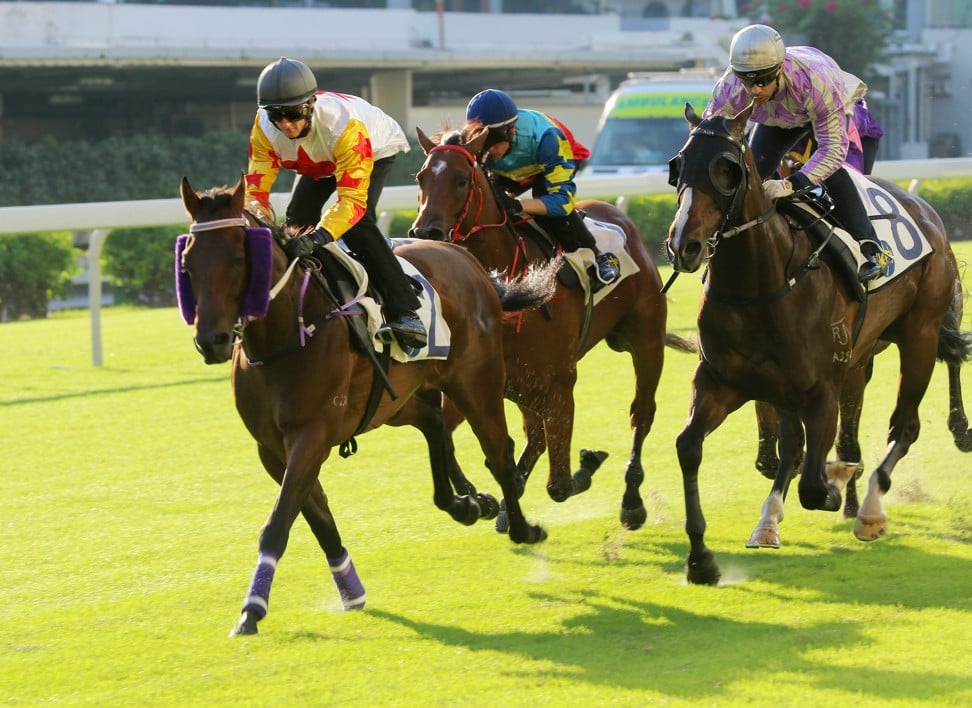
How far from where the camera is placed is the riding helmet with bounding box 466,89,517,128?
6.75 m

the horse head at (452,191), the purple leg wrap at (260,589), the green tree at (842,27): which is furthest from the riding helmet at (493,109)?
the green tree at (842,27)

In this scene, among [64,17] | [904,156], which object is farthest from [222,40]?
[904,156]

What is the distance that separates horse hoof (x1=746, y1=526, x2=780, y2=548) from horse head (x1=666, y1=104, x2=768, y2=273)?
3.66 feet

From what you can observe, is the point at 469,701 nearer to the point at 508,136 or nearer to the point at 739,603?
the point at 739,603

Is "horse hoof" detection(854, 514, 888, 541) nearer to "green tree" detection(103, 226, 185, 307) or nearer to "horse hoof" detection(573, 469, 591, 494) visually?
"horse hoof" detection(573, 469, 591, 494)

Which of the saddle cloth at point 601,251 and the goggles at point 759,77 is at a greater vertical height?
the goggles at point 759,77

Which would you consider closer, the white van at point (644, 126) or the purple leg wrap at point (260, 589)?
the purple leg wrap at point (260, 589)

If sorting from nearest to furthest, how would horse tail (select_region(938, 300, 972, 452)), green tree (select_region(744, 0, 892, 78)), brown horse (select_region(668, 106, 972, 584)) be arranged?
brown horse (select_region(668, 106, 972, 584)), horse tail (select_region(938, 300, 972, 452)), green tree (select_region(744, 0, 892, 78))

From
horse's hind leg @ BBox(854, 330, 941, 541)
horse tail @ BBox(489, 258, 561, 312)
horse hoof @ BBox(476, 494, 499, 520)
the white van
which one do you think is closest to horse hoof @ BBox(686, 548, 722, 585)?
horse hoof @ BBox(476, 494, 499, 520)

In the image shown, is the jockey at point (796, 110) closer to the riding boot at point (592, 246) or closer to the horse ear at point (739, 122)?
the horse ear at point (739, 122)

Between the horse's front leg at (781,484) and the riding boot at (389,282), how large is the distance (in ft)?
4.92

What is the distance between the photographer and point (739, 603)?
17.7 feet

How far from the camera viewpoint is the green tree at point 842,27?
27141 mm

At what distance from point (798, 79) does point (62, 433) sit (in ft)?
18.0
